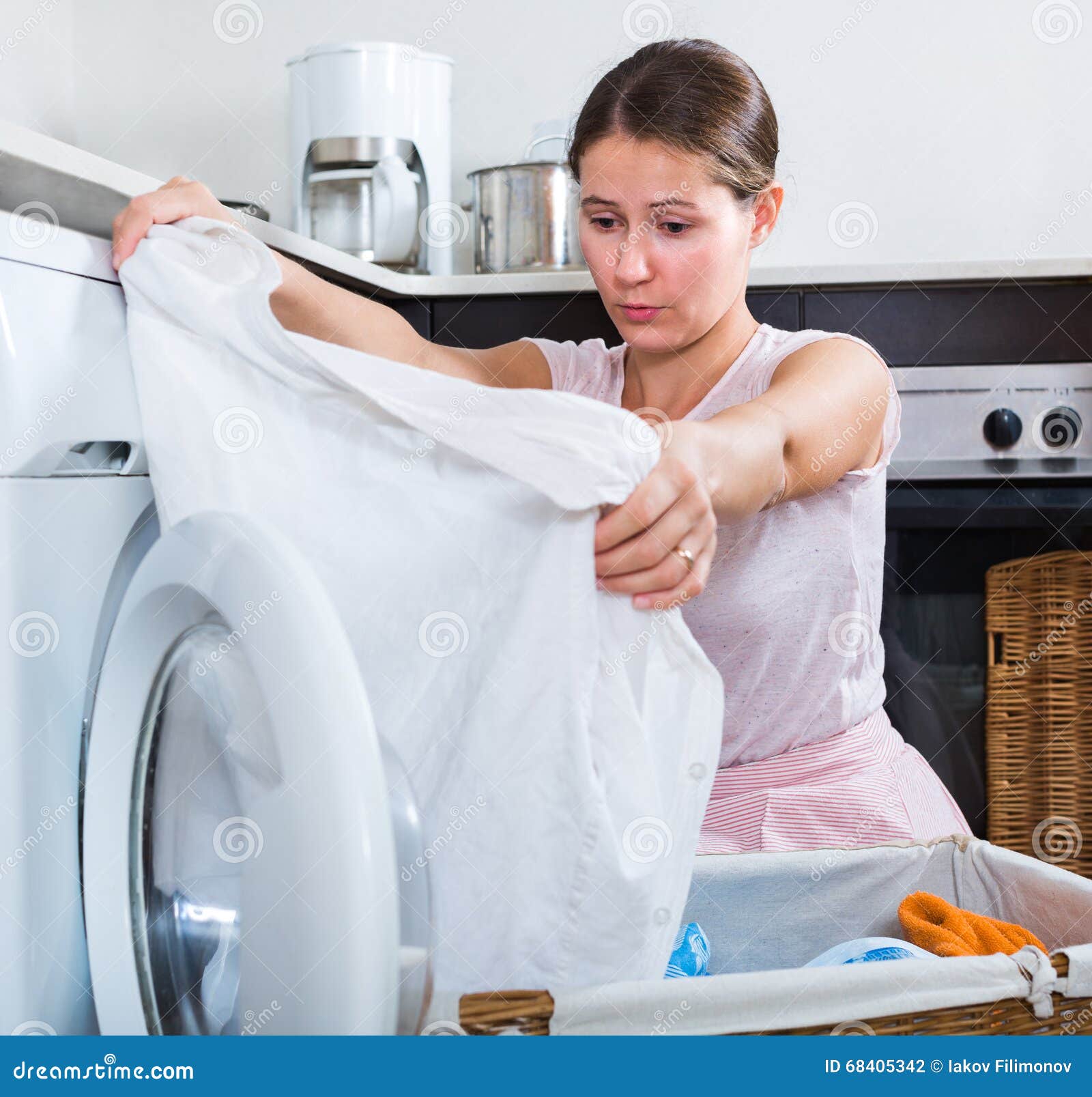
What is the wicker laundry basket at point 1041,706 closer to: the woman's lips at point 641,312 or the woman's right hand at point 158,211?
the woman's lips at point 641,312

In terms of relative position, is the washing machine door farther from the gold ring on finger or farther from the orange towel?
the orange towel

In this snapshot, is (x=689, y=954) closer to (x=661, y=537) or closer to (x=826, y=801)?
(x=826, y=801)

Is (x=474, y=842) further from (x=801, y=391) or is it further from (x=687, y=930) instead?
(x=801, y=391)

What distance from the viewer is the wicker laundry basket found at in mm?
1561

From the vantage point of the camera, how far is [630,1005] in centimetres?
61

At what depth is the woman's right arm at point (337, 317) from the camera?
0.79 metres

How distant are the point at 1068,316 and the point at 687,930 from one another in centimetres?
104

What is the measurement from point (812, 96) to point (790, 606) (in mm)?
1172

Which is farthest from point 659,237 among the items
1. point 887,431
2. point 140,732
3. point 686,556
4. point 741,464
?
point 140,732

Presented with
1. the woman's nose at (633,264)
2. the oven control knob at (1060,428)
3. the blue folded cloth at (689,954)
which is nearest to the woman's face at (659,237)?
the woman's nose at (633,264)

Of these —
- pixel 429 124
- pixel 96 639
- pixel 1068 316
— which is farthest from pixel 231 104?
pixel 96 639

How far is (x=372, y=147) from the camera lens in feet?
5.80

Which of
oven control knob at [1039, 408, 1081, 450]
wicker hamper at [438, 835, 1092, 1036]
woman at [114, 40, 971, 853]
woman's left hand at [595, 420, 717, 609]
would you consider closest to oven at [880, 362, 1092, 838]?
oven control knob at [1039, 408, 1081, 450]

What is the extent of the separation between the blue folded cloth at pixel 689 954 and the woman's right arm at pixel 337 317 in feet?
1.77
